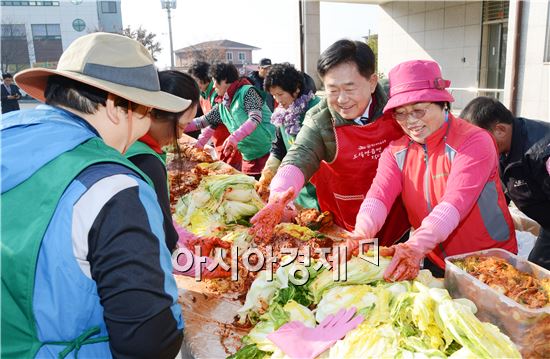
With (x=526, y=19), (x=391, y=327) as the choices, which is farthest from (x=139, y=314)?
(x=526, y=19)

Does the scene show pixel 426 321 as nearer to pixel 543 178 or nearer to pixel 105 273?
pixel 105 273

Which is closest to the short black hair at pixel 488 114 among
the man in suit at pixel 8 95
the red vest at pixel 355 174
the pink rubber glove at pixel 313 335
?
the red vest at pixel 355 174

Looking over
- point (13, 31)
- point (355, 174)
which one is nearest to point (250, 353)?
point (355, 174)

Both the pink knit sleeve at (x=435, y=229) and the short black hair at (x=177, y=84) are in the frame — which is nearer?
the pink knit sleeve at (x=435, y=229)

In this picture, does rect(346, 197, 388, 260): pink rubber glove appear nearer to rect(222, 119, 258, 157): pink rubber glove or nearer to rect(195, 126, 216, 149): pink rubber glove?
rect(222, 119, 258, 157): pink rubber glove

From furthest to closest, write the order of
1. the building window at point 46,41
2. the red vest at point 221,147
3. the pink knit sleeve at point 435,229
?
the building window at point 46,41 < the red vest at point 221,147 < the pink knit sleeve at point 435,229

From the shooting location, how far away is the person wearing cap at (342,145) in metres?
2.21

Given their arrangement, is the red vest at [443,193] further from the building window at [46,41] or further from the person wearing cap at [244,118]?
the building window at [46,41]

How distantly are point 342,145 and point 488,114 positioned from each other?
85 centimetres

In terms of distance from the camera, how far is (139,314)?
38.0 inches

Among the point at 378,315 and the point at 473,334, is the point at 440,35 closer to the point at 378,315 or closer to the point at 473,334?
the point at 378,315

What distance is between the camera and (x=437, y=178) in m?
1.97

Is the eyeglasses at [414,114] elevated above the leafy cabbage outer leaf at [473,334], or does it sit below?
above

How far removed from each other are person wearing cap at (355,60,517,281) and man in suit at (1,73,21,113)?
38.6ft
